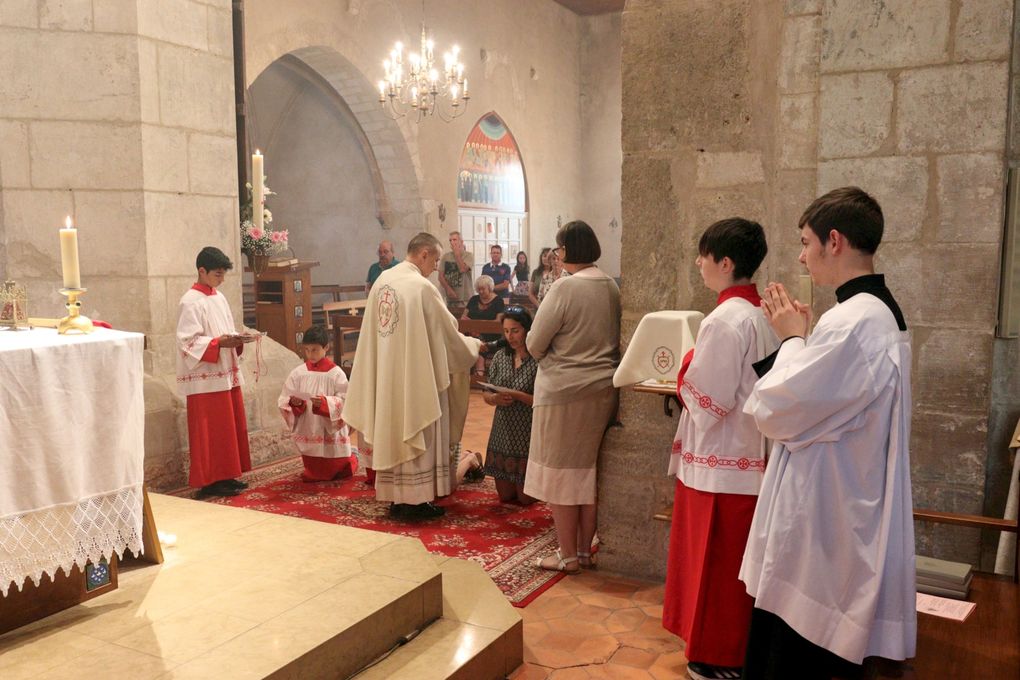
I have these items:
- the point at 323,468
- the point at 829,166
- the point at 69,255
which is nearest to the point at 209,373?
the point at 323,468


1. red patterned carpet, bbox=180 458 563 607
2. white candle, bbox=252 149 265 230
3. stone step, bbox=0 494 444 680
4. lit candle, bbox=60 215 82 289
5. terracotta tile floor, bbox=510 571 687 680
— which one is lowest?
terracotta tile floor, bbox=510 571 687 680

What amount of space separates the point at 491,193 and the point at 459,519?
1071 cm

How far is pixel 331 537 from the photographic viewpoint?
3.49 meters

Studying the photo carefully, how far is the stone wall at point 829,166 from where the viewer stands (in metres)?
3.15

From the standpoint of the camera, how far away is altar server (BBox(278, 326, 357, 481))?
18.5 ft

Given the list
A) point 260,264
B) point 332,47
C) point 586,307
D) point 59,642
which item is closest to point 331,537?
point 59,642

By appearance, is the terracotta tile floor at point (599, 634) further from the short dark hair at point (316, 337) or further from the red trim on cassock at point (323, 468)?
the short dark hair at point (316, 337)

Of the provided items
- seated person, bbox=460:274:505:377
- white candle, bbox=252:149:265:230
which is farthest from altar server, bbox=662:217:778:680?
seated person, bbox=460:274:505:377

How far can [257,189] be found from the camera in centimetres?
582

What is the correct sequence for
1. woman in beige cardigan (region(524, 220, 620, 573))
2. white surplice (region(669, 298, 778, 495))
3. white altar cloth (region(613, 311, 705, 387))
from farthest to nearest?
1. woman in beige cardigan (region(524, 220, 620, 573))
2. white altar cloth (region(613, 311, 705, 387))
3. white surplice (region(669, 298, 778, 495))

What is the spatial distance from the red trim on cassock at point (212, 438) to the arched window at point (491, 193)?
29.3ft

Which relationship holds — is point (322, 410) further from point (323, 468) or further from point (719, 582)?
point (719, 582)

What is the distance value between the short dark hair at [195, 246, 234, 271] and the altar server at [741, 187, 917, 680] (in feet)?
12.7

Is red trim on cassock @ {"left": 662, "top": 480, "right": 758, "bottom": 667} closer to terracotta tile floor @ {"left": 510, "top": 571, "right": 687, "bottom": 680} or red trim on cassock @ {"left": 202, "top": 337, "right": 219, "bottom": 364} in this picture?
terracotta tile floor @ {"left": 510, "top": 571, "right": 687, "bottom": 680}
